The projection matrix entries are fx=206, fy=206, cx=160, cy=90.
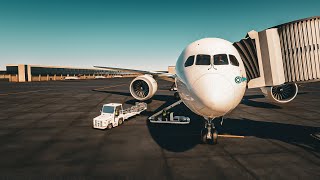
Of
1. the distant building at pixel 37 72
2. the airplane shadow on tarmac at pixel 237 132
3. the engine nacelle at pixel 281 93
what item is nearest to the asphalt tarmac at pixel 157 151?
the airplane shadow on tarmac at pixel 237 132

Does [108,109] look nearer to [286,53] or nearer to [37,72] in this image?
[286,53]

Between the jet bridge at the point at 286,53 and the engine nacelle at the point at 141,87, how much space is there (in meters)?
11.0

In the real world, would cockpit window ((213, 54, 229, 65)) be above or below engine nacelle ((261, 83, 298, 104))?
above

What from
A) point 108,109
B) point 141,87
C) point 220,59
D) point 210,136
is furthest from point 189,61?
point 141,87

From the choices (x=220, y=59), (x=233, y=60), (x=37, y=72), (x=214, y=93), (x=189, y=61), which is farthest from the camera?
(x=37, y=72)

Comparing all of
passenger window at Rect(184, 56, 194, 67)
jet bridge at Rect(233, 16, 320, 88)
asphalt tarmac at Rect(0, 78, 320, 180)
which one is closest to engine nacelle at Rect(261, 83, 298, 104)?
asphalt tarmac at Rect(0, 78, 320, 180)

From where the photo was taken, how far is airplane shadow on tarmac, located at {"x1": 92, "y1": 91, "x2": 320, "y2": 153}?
11195 millimetres

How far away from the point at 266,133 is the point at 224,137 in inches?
122

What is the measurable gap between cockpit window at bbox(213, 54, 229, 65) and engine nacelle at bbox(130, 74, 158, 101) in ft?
42.4

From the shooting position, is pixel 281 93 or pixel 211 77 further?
pixel 281 93

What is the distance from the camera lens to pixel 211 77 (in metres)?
8.24

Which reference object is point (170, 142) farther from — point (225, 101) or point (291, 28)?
point (291, 28)

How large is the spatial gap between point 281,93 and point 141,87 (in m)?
15.2

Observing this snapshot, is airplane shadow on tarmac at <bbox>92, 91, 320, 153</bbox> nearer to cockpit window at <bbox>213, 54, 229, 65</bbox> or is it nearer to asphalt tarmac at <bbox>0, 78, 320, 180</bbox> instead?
asphalt tarmac at <bbox>0, 78, 320, 180</bbox>
